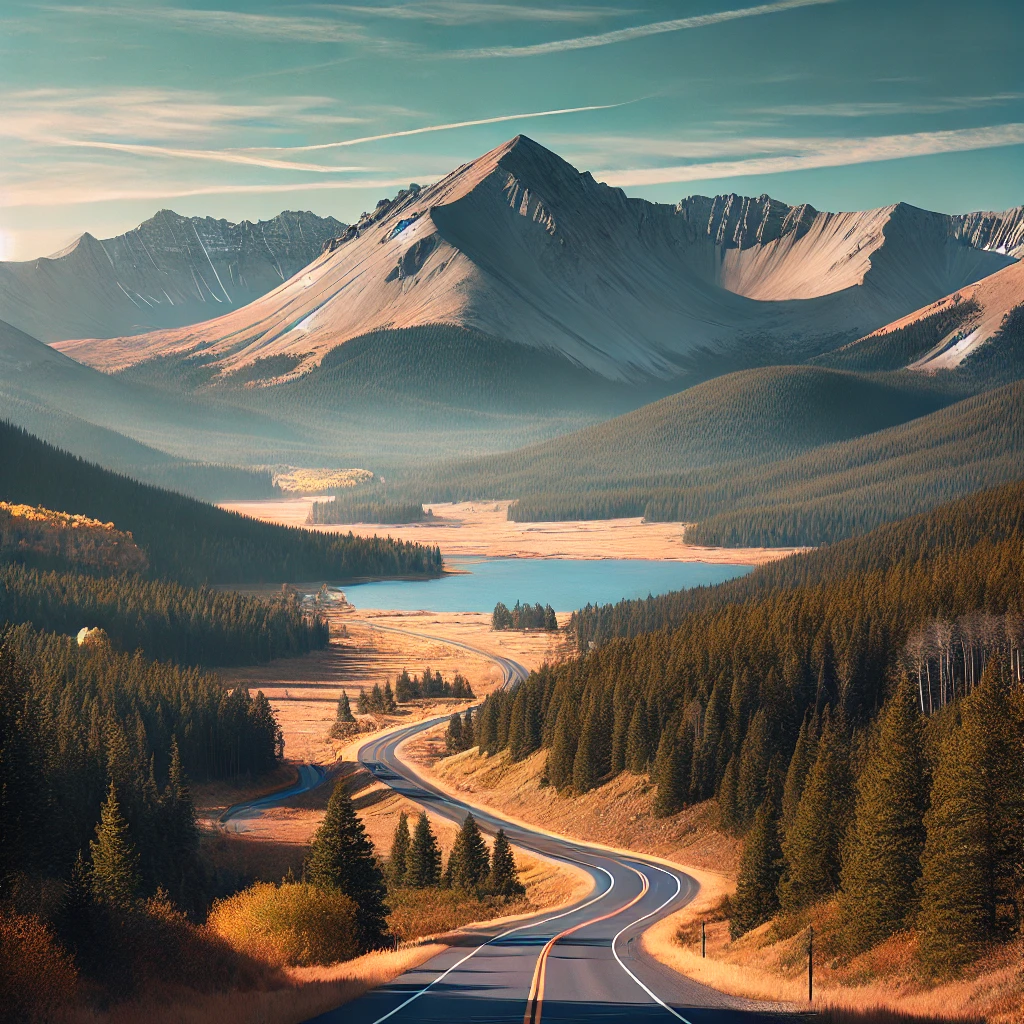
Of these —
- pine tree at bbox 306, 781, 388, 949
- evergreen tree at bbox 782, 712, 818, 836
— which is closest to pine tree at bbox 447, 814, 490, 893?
pine tree at bbox 306, 781, 388, 949

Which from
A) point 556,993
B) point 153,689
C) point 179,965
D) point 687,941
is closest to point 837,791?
point 687,941

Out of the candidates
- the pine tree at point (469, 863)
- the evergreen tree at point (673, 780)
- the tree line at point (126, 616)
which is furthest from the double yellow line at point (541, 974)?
the tree line at point (126, 616)

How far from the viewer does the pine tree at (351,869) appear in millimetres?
58312

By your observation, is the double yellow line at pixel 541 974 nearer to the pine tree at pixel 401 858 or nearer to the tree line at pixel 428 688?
the pine tree at pixel 401 858

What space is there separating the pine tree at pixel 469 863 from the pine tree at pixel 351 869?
55.3ft

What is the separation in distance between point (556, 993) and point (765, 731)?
179 feet

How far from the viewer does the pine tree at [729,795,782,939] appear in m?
62.2

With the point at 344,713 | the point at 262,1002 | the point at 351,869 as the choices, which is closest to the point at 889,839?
the point at 351,869

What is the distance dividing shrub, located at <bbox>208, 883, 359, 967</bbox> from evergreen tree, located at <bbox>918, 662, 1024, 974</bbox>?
74.6 feet

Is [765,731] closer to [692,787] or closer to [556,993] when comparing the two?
[692,787]

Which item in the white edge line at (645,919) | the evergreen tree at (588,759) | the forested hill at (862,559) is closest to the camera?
the white edge line at (645,919)

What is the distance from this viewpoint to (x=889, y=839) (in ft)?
173

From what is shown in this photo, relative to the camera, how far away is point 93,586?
645 feet

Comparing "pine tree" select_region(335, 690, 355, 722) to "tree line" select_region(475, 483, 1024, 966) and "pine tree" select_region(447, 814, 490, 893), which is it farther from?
"pine tree" select_region(447, 814, 490, 893)
